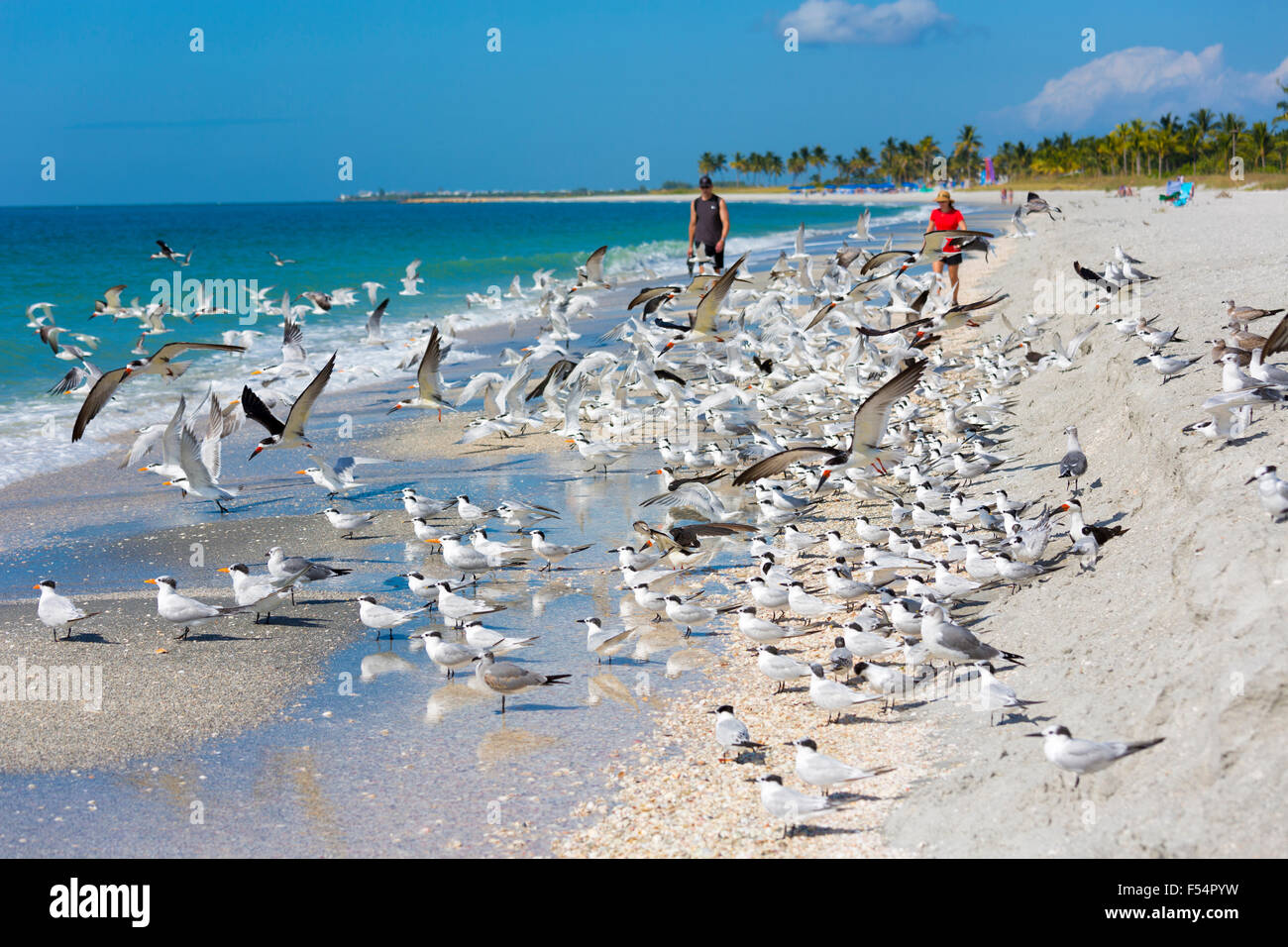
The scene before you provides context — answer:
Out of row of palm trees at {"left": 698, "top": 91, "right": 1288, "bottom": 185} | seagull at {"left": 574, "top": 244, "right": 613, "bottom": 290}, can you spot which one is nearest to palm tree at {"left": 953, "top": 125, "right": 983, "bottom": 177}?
row of palm trees at {"left": 698, "top": 91, "right": 1288, "bottom": 185}

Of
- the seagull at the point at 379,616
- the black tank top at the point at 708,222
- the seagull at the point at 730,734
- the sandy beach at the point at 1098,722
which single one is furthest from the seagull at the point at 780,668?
the black tank top at the point at 708,222

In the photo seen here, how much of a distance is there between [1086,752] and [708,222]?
12.7 m

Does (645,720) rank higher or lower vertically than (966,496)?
lower

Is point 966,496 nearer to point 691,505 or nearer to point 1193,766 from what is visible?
point 691,505

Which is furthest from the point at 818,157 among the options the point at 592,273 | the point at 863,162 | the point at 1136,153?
the point at 592,273

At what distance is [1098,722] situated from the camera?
4.72m

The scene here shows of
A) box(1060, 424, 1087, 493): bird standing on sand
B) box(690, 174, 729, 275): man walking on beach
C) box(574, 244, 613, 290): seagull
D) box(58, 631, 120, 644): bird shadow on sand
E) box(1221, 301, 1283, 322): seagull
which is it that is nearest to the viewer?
box(58, 631, 120, 644): bird shadow on sand

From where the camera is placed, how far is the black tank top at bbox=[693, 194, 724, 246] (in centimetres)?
1592

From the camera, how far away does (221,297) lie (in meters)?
32.0

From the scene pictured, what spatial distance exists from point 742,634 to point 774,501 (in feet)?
7.40

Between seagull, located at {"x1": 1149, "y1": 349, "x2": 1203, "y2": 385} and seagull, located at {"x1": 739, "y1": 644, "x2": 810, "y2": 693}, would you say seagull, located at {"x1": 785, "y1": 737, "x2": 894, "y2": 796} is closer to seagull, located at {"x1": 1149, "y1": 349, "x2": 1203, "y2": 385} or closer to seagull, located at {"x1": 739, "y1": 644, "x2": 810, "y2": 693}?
seagull, located at {"x1": 739, "y1": 644, "x2": 810, "y2": 693}

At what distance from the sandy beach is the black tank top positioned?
8863 mm

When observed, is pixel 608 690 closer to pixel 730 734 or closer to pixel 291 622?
pixel 730 734
